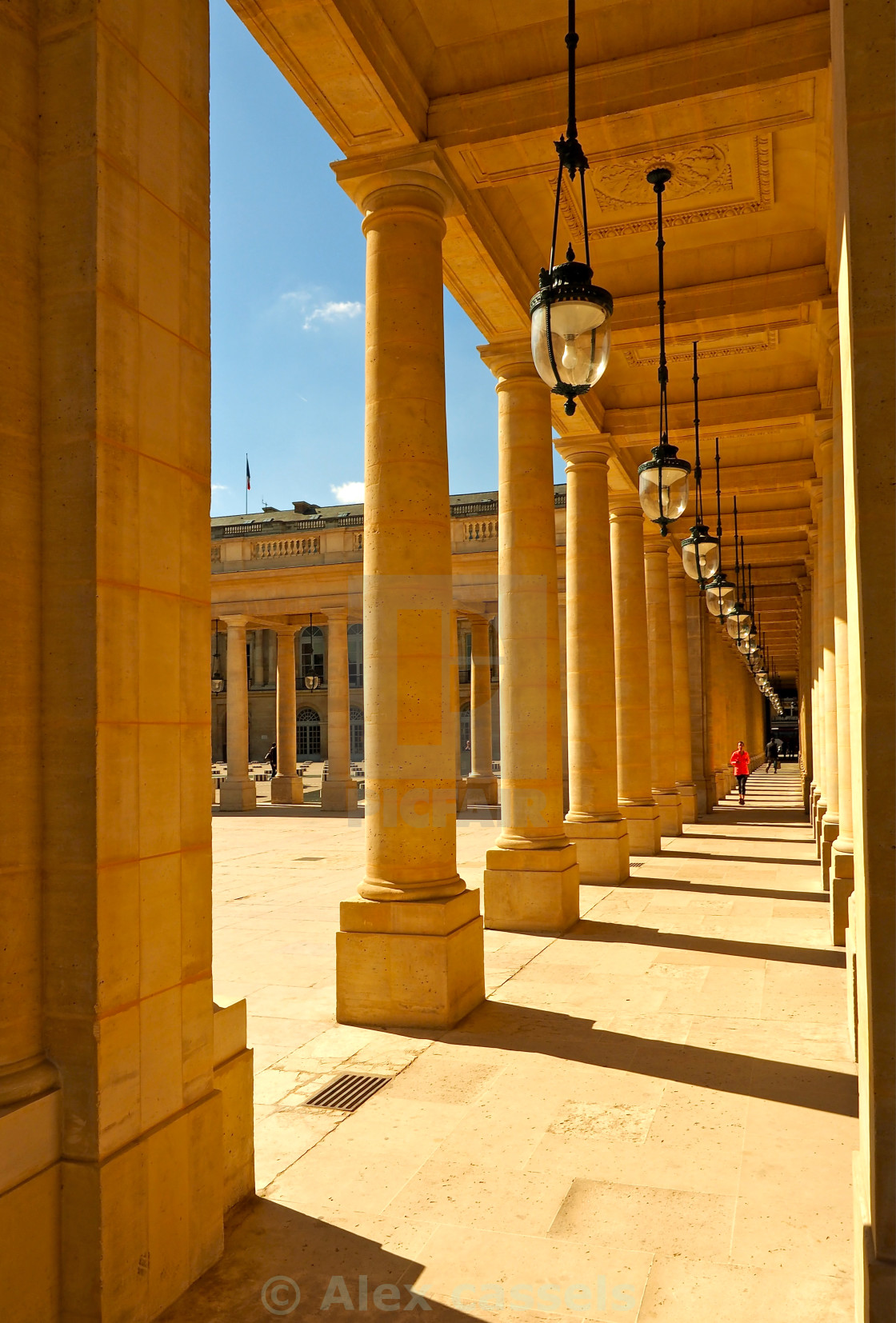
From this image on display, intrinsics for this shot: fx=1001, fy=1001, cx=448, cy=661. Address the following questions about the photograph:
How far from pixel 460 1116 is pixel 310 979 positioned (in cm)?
456

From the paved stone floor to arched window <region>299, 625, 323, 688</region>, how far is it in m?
76.4

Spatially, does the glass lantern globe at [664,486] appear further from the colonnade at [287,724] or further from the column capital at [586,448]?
the colonnade at [287,724]

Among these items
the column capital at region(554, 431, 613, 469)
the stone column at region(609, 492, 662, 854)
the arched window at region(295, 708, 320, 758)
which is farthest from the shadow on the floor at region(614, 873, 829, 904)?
the arched window at region(295, 708, 320, 758)

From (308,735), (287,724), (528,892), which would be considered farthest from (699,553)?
(308,735)

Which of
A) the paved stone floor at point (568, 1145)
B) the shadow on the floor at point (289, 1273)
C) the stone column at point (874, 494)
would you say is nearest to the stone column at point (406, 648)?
the paved stone floor at point (568, 1145)

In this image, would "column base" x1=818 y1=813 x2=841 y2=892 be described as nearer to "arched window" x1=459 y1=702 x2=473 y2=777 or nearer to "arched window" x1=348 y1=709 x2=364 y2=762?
"arched window" x1=459 y1=702 x2=473 y2=777

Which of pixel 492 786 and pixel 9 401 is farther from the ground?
pixel 9 401

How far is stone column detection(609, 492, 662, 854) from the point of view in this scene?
23.0 m

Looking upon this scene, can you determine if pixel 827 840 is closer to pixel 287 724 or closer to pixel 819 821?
pixel 819 821

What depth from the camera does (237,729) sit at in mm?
41781

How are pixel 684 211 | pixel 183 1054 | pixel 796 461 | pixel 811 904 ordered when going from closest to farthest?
pixel 183 1054 → pixel 684 211 → pixel 811 904 → pixel 796 461

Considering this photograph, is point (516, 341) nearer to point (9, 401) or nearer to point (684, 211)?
point (684, 211)

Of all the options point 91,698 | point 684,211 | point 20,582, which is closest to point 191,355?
point 20,582

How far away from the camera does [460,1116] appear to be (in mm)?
7262
